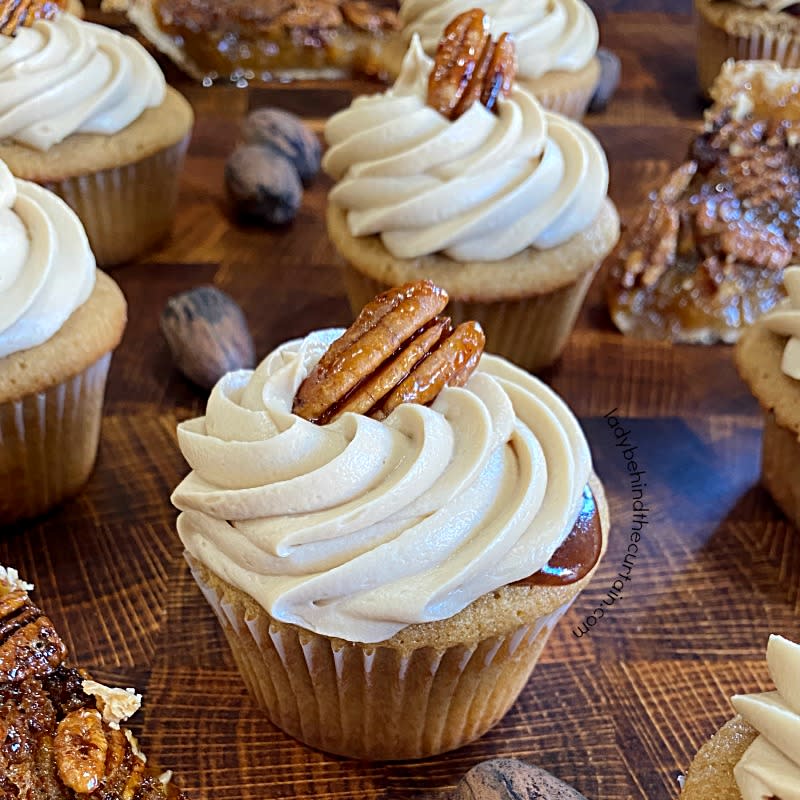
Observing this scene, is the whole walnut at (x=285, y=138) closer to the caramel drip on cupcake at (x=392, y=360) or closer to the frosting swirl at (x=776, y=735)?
the caramel drip on cupcake at (x=392, y=360)

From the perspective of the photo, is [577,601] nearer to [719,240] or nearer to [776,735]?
[776,735]

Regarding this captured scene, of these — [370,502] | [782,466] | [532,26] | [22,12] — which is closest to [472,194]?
[782,466]

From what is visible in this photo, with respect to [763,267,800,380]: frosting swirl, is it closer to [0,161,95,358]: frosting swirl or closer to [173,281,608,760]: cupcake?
[173,281,608,760]: cupcake

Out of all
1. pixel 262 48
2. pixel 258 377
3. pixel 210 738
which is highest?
pixel 258 377

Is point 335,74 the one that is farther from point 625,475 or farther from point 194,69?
point 625,475

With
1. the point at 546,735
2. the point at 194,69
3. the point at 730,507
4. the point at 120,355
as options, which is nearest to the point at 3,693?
the point at 546,735

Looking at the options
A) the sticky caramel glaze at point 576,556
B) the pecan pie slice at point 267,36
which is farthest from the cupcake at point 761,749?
the pecan pie slice at point 267,36
